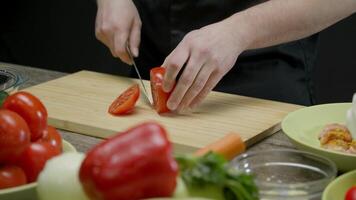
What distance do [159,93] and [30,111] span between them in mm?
562

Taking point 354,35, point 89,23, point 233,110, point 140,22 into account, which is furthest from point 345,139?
point 89,23

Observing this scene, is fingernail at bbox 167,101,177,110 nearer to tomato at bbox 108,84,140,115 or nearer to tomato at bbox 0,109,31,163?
tomato at bbox 108,84,140,115

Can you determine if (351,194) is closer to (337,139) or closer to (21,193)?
(337,139)

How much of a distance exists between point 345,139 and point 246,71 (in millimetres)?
544

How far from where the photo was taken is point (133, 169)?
1.90 feet

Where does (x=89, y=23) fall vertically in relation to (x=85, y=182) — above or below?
below

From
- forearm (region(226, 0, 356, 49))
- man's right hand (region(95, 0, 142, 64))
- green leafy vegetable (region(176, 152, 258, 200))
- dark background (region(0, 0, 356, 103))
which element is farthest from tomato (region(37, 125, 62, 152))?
dark background (region(0, 0, 356, 103))

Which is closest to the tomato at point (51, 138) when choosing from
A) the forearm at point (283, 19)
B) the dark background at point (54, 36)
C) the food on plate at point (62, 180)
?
the food on plate at point (62, 180)

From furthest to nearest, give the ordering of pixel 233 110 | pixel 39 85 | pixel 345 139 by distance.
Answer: pixel 39 85, pixel 233 110, pixel 345 139

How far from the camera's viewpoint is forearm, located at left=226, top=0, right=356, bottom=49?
53.6 inches

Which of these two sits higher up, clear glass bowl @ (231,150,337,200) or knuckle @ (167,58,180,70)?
clear glass bowl @ (231,150,337,200)

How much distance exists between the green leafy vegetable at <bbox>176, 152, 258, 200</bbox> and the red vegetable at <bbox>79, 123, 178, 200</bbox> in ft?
0.06

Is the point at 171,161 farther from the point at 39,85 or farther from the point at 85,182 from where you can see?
the point at 39,85

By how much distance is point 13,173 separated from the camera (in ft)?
2.49
